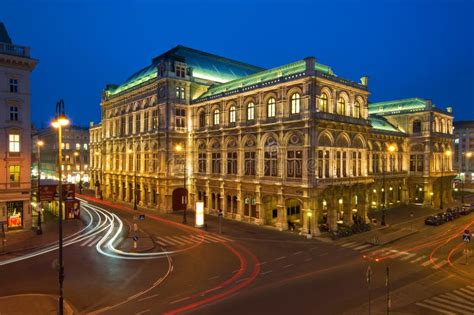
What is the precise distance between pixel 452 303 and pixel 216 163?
36.6 m

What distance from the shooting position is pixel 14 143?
3844 centimetres

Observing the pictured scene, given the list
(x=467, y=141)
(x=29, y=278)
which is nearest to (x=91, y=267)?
(x=29, y=278)

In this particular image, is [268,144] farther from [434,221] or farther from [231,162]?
[434,221]

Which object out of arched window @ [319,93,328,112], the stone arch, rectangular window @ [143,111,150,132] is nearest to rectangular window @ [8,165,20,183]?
rectangular window @ [143,111,150,132]

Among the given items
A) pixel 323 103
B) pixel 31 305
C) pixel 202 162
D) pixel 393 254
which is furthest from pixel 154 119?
pixel 393 254

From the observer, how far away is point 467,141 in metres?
118

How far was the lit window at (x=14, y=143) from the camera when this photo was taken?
38138 mm

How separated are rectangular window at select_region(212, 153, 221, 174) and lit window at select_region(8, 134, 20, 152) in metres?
25.6

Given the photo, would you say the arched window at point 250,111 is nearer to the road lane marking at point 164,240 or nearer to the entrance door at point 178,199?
the entrance door at point 178,199

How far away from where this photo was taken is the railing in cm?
3778

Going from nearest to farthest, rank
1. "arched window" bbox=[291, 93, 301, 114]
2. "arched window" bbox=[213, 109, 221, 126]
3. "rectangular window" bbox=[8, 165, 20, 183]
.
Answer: "rectangular window" bbox=[8, 165, 20, 183] < "arched window" bbox=[291, 93, 301, 114] < "arched window" bbox=[213, 109, 221, 126]

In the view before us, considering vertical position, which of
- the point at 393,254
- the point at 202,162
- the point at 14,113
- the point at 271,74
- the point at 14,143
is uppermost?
the point at 271,74

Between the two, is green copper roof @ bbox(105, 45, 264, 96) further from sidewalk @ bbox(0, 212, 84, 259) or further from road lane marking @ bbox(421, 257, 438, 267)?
road lane marking @ bbox(421, 257, 438, 267)

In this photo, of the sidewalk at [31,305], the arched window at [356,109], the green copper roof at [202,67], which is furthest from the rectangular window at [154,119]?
the sidewalk at [31,305]
